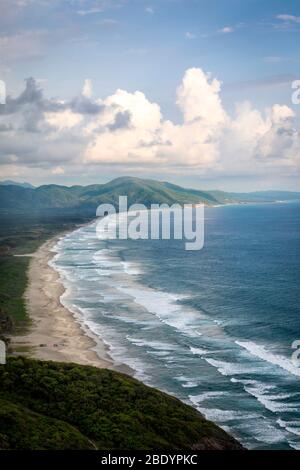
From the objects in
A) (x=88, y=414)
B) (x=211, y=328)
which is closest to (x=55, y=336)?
(x=211, y=328)

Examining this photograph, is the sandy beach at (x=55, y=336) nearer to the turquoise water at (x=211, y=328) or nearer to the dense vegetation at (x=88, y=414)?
the turquoise water at (x=211, y=328)

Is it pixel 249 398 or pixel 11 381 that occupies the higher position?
pixel 11 381

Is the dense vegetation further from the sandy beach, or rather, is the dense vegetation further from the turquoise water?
the sandy beach

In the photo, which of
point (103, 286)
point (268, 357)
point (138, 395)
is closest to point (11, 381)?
point (138, 395)

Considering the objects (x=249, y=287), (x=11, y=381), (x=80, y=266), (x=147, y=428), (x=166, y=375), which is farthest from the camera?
(x=80, y=266)

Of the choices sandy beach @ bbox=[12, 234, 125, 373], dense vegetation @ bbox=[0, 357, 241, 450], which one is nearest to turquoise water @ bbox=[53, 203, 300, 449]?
sandy beach @ bbox=[12, 234, 125, 373]

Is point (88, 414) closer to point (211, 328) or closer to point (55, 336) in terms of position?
point (55, 336)

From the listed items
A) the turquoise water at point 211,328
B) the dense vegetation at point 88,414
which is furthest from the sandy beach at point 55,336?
the dense vegetation at point 88,414

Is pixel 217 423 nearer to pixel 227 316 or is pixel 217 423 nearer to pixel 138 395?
pixel 138 395
